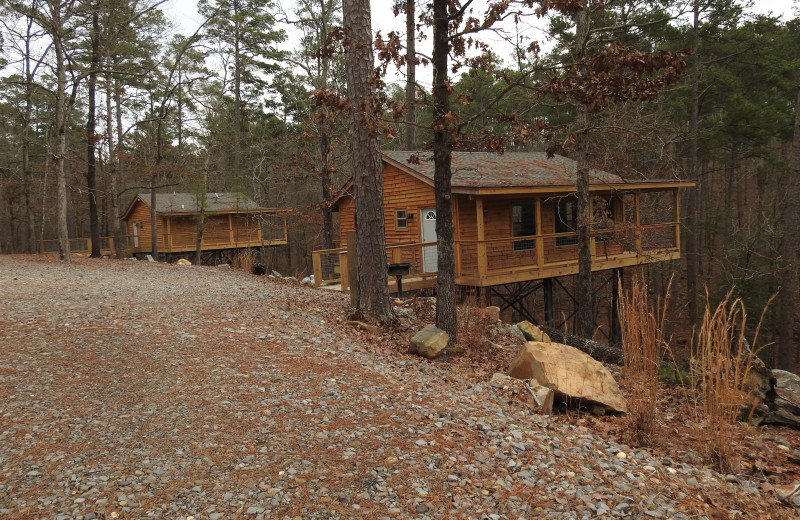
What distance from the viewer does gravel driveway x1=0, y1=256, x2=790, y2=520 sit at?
11.2 ft

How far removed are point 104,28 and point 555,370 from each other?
24282 millimetres

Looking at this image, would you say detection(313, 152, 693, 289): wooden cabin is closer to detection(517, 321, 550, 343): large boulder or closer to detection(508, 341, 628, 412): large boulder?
detection(517, 321, 550, 343): large boulder

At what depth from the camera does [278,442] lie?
4.09 meters

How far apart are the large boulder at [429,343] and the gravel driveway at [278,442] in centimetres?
40

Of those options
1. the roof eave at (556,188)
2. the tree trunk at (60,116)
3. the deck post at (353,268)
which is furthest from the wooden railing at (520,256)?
the tree trunk at (60,116)

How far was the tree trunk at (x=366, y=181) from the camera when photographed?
27.3 ft

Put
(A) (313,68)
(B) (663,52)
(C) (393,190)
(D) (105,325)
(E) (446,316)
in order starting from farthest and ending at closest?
(A) (313,68) < (C) (393,190) < (E) (446,316) < (D) (105,325) < (B) (663,52)

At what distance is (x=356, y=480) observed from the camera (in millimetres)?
3633

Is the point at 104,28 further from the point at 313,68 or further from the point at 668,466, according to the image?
the point at 668,466

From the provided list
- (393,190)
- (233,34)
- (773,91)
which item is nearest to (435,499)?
(393,190)

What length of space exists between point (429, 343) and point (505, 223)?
893cm

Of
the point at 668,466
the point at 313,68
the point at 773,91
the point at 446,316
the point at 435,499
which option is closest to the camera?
the point at 435,499

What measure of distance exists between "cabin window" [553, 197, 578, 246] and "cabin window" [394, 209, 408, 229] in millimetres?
4465

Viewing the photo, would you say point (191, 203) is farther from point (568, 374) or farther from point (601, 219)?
point (568, 374)
